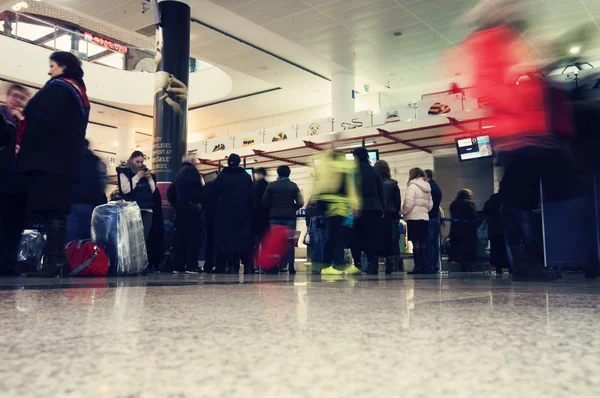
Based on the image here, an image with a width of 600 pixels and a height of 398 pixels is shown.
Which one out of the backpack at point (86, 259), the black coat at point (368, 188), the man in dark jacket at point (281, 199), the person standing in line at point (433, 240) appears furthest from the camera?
the person standing in line at point (433, 240)

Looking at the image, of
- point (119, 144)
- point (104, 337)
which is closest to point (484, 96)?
point (104, 337)

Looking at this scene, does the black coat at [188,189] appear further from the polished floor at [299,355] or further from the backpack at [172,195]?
the polished floor at [299,355]

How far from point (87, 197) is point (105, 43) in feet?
41.5

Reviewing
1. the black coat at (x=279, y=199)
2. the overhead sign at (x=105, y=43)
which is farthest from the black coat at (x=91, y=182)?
the overhead sign at (x=105, y=43)

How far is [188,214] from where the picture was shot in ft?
→ 20.2

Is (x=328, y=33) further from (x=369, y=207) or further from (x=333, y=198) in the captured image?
(x=333, y=198)

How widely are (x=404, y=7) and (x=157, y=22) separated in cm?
485

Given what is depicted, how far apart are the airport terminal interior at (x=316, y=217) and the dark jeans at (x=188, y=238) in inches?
1.0

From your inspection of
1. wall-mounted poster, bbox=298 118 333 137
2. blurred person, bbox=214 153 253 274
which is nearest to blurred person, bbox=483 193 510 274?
blurred person, bbox=214 153 253 274

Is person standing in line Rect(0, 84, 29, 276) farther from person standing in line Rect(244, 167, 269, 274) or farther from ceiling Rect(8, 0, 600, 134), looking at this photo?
ceiling Rect(8, 0, 600, 134)

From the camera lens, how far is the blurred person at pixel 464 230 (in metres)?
7.60

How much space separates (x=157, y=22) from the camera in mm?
8945

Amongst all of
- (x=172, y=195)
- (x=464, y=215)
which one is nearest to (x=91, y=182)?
(x=172, y=195)

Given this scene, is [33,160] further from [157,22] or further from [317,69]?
[317,69]
